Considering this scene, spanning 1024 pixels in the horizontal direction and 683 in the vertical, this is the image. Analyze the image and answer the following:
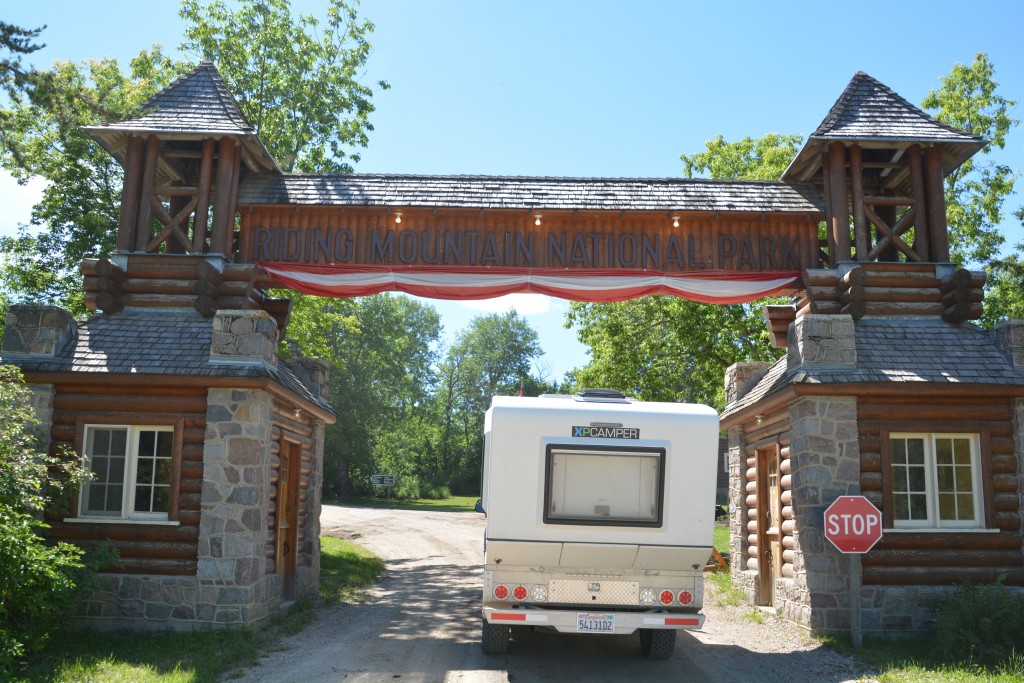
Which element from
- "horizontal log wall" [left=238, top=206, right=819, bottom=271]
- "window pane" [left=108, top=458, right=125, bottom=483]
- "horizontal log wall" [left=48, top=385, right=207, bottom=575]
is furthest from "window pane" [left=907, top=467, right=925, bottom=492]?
"window pane" [left=108, top=458, right=125, bottom=483]

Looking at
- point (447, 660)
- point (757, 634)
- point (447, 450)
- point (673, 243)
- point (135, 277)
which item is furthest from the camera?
point (447, 450)

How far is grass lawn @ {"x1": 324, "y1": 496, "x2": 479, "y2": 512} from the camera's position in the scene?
38.1 metres

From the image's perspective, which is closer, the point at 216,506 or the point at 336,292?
the point at 216,506

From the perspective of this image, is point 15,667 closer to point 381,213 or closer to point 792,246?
point 381,213

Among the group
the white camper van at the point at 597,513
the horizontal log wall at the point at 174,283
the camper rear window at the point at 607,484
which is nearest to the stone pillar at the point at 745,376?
the white camper van at the point at 597,513

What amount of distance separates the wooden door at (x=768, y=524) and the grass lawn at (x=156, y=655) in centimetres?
743

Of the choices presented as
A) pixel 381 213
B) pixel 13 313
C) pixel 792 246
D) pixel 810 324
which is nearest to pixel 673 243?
pixel 792 246

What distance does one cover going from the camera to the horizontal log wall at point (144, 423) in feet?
35.8

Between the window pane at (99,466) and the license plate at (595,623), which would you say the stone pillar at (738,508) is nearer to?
the license plate at (595,623)

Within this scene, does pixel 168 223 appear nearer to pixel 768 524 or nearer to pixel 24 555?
pixel 24 555

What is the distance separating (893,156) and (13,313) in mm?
13885

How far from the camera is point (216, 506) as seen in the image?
36.0ft

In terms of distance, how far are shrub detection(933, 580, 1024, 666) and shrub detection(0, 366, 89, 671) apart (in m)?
9.99

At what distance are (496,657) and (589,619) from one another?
1.61 metres
